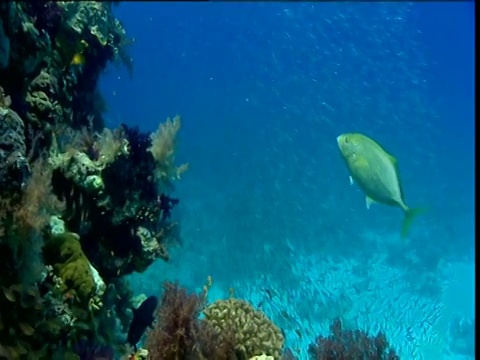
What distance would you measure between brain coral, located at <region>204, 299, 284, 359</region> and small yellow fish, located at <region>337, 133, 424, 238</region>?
1.81m

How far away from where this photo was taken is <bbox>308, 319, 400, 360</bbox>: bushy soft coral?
5422mm

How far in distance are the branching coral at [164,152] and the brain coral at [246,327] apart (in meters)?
2.03

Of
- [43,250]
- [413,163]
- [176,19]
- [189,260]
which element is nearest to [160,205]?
[43,250]

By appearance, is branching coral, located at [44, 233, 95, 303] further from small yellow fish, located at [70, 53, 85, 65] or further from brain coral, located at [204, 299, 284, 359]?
small yellow fish, located at [70, 53, 85, 65]

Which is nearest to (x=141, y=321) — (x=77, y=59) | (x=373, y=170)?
(x=373, y=170)

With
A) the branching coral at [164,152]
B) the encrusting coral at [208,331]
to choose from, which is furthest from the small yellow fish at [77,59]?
the encrusting coral at [208,331]

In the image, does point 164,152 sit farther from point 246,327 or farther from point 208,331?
point 208,331

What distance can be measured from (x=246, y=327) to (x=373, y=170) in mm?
2108

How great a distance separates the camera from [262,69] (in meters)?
51.9

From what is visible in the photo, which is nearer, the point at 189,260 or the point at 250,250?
the point at 189,260

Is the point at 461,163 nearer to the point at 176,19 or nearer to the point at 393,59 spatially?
the point at 393,59

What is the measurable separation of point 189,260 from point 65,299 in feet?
42.8

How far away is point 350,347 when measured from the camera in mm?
5523

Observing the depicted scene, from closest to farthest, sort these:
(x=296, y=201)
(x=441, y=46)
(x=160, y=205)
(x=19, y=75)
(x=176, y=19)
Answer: (x=19, y=75) < (x=160, y=205) < (x=296, y=201) < (x=441, y=46) < (x=176, y=19)
